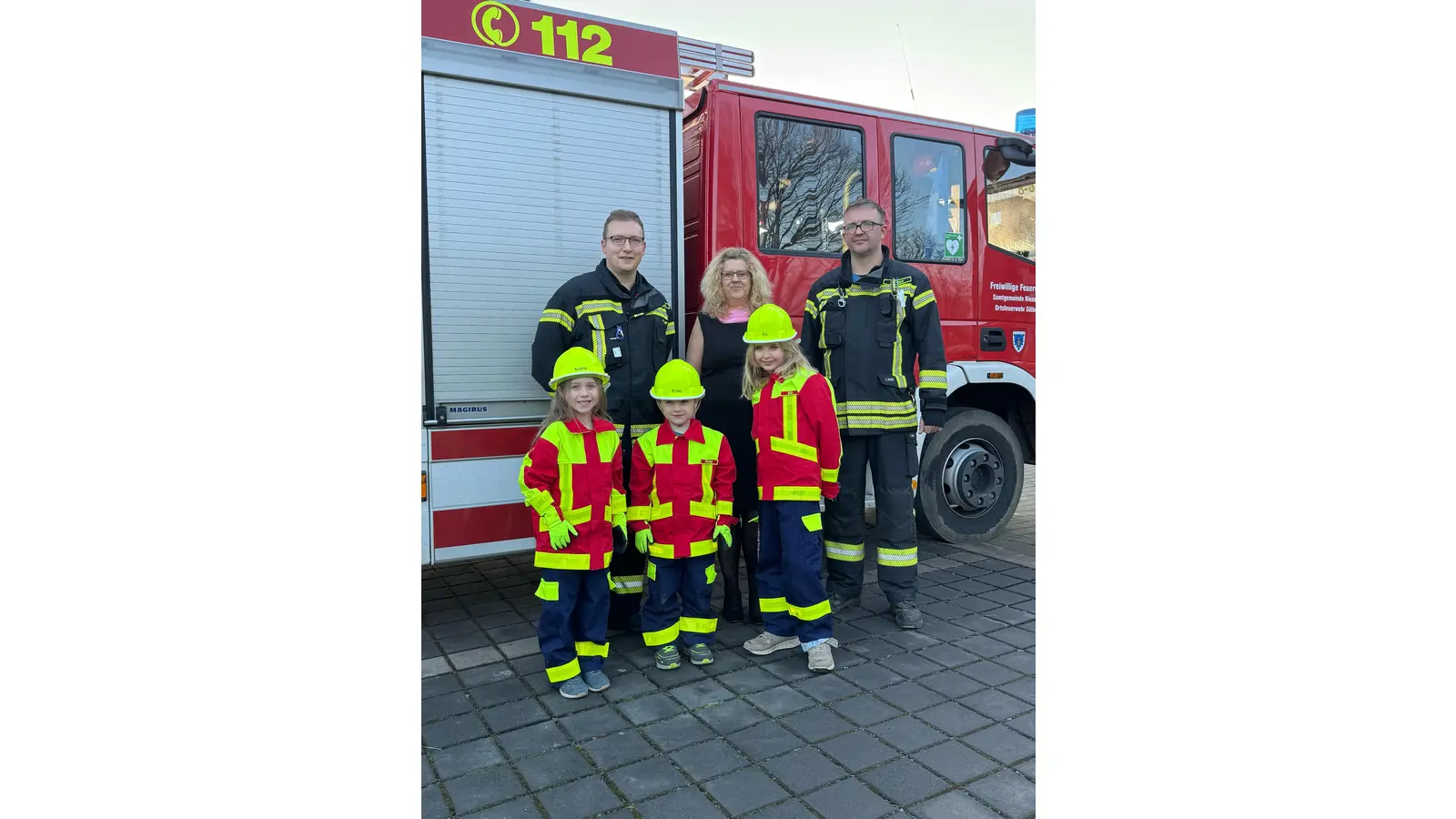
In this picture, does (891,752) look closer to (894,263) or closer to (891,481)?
(891,481)

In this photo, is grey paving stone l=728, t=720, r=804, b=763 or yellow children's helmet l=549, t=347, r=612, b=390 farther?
yellow children's helmet l=549, t=347, r=612, b=390

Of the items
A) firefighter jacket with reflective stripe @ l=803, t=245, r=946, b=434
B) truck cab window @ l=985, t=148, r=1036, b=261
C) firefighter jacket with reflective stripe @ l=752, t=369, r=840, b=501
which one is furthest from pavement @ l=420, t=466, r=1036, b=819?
truck cab window @ l=985, t=148, r=1036, b=261

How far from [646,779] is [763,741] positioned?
0.46 m

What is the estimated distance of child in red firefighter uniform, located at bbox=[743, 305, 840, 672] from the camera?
3568 millimetres

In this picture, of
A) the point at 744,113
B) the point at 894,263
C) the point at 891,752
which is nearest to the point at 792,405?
the point at 894,263

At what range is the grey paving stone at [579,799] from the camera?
2412 mm

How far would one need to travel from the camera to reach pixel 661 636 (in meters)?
3.54

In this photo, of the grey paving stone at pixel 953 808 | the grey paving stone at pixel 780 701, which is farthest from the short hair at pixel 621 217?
the grey paving stone at pixel 953 808

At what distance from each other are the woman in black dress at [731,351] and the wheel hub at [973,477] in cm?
189

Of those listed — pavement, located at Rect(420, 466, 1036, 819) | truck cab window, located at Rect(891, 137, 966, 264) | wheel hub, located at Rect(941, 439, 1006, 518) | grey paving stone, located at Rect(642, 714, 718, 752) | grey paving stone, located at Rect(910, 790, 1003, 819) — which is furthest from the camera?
wheel hub, located at Rect(941, 439, 1006, 518)

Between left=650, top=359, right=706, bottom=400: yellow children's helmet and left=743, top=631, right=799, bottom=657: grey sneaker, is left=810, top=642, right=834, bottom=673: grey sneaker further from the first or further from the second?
left=650, top=359, right=706, bottom=400: yellow children's helmet

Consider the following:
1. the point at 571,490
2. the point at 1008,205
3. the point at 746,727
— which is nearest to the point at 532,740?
the point at 746,727

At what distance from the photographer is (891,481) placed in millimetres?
4023

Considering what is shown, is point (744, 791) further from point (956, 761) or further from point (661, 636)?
point (661, 636)
